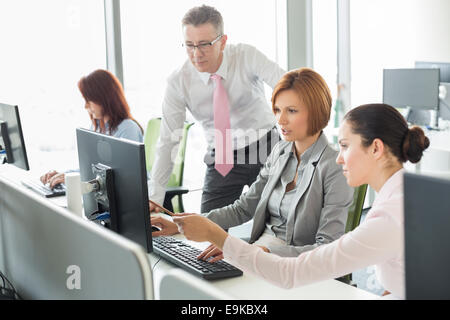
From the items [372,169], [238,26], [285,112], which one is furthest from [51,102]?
[372,169]

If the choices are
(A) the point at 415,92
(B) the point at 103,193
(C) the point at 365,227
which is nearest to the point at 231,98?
(B) the point at 103,193

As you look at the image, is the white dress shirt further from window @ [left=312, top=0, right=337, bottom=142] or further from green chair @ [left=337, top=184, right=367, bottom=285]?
window @ [left=312, top=0, right=337, bottom=142]

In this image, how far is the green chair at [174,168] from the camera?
2.97 meters

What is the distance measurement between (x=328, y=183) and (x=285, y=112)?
312mm

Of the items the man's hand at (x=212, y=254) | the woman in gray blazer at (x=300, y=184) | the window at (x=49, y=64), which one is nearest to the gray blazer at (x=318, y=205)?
the woman in gray blazer at (x=300, y=184)

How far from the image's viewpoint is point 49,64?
3.47 m

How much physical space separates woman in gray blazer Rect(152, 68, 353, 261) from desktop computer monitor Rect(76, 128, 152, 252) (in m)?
0.31

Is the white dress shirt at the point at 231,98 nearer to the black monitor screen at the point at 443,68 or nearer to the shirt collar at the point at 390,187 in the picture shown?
the shirt collar at the point at 390,187

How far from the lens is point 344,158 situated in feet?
5.05

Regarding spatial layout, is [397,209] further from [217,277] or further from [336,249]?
[217,277]

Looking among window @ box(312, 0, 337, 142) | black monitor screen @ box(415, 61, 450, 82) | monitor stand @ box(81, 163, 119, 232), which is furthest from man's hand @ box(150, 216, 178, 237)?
black monitor screen @ box(415, 61, 450, 82)

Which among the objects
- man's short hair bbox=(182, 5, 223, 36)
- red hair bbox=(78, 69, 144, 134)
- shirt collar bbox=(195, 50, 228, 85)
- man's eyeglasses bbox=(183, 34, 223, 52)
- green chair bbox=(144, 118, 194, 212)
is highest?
man's short hair bbox=(182, 5, 223, 36)

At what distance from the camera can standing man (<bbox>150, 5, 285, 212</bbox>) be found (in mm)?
2602

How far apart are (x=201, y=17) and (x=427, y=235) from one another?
1.81 m
